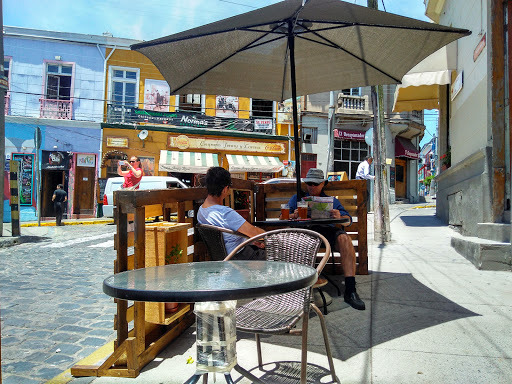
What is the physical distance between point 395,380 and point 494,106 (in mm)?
4466

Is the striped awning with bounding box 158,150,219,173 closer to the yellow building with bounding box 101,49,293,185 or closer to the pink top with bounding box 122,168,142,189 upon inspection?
the yellow building with bounding box 101,49,293,185

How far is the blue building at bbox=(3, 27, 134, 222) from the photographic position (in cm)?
1911

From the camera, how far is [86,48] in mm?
20469

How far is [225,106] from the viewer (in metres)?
21.7

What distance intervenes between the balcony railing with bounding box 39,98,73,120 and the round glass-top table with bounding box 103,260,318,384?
20.6 m

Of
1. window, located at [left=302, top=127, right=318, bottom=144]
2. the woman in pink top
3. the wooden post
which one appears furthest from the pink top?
window, located at [left=302, top=127, right=318, bottom=144]

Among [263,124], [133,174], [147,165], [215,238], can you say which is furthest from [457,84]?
[147,165]

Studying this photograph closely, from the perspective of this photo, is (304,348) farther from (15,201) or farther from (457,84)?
(15,201)

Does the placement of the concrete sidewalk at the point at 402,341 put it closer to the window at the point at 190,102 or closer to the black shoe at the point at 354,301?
the black shoe at the point at 354,301

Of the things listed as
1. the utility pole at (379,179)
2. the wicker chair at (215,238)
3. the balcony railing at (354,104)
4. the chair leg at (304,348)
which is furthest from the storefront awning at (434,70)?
the balcony railing at (354,104)

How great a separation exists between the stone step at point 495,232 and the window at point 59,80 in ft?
66.2

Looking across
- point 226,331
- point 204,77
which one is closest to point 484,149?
point 204,77

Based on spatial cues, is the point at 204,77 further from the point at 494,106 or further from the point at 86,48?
the point at 86,48

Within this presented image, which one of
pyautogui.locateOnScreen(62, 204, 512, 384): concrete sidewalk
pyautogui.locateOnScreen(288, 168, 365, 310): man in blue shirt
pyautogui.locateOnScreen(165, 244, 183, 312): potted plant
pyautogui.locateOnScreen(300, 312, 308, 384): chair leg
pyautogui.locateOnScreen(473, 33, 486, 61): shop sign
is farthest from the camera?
pyautogui.locateOnScreen(473, 33, 486, 61): shop sign
